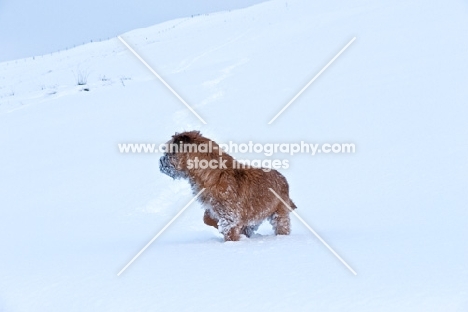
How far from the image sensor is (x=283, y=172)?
7906 mm

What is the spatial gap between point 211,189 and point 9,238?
7.21 feet

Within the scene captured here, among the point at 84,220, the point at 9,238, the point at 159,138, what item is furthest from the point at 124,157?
the point at 9,238

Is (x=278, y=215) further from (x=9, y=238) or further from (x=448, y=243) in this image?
(x=9, y=238)

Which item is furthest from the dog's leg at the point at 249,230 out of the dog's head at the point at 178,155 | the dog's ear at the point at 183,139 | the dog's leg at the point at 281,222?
the dog's ear at the point at 183,139

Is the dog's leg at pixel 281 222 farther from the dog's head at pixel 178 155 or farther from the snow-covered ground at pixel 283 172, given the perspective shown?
the dog's head at pixel 178 155

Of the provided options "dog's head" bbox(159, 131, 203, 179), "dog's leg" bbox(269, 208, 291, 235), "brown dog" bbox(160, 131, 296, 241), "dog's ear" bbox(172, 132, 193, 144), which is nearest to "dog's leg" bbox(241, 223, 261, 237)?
"brown dog" bbox(160, 131, 296, 241)

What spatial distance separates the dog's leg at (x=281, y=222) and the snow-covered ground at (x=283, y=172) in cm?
18

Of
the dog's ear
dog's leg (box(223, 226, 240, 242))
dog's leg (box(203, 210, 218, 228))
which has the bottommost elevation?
dog's leg (box(223, 226, 240, 242))

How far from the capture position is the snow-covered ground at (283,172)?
3277mm

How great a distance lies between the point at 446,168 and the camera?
22.3 feet

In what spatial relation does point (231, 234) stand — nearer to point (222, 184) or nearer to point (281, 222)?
point (222, 184)

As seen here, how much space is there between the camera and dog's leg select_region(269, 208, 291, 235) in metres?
5.04

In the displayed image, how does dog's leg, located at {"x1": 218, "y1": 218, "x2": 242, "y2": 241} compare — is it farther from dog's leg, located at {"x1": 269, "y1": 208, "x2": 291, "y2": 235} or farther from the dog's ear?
the dog's ear

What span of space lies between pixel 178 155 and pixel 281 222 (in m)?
1.13
